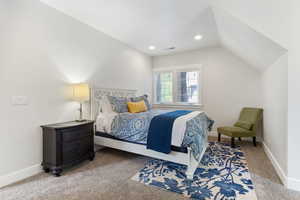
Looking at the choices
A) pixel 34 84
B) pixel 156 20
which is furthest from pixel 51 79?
pixel 156 20

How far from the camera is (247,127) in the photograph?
340cm

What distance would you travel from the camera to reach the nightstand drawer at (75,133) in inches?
87.7

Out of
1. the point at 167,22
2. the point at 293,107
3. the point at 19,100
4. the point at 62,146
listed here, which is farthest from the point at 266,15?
the point at 19,100

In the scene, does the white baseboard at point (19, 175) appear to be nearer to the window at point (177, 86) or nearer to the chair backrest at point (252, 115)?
the window at point (177, 86)

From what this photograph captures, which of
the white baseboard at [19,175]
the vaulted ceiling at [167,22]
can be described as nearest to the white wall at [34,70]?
the white baseboard at [19,175]

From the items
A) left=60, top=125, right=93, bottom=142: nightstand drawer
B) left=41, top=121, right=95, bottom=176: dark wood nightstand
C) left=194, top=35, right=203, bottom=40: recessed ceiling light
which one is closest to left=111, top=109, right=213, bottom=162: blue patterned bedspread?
left=60, top=125, right=93, bottom=142: nightstand drawer

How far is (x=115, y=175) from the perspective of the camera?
7.20 ft

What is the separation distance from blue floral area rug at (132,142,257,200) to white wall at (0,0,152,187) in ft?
5.55

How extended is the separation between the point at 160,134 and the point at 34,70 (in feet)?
7.08

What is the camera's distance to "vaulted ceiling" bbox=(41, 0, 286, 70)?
7.48ft

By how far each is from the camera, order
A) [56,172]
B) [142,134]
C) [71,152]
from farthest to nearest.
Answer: [142,134]
[71,152]
[56,172]

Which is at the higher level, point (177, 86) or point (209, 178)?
point (177, 86)

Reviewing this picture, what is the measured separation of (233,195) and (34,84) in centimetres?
310

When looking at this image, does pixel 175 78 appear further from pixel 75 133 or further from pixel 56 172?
pixel 56 172
